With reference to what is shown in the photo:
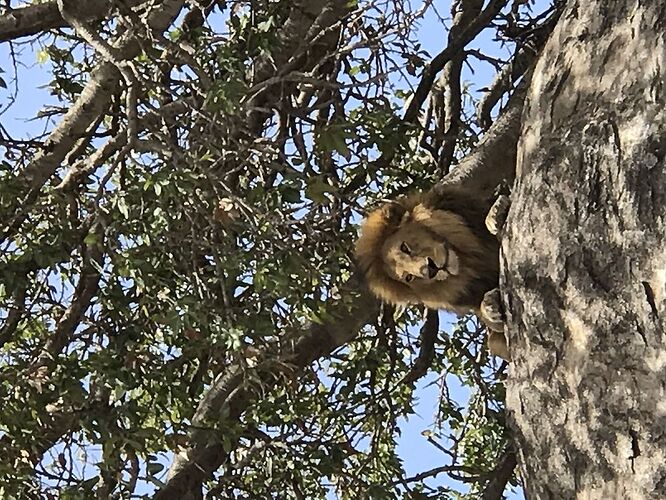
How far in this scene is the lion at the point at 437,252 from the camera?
2494mm

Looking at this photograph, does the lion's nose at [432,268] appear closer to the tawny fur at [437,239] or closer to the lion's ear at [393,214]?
the tawny fur at [437,239]

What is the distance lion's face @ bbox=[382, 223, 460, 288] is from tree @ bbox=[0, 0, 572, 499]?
14 cm

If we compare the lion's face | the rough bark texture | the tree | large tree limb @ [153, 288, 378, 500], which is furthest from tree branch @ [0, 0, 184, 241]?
the rough bark texture

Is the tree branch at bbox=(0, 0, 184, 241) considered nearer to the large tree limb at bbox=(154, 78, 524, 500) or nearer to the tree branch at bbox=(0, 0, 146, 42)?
the tree branch at bbox=(0, 0, 146, 42)

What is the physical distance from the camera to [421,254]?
250 cm

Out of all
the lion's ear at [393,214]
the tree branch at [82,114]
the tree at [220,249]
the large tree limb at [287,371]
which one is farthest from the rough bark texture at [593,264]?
the tree branch at [82,114]

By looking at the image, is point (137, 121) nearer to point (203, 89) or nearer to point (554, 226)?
point (203, 89)

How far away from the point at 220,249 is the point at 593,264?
3.38ft

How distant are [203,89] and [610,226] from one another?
1099 mm

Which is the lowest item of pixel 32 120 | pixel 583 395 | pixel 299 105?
pixel 583 395

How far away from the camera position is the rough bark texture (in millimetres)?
1614

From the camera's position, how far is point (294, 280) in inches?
94.1

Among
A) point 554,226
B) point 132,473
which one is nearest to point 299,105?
point 132,473

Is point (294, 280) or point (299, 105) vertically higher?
point (299, 105)
